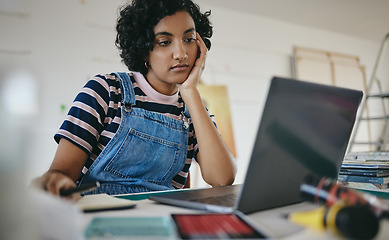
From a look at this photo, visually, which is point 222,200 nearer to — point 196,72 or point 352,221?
point 352,221

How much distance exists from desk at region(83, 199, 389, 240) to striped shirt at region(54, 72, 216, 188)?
34 cm

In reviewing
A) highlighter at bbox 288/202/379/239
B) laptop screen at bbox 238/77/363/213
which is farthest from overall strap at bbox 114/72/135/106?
highlighter at bbox 288/202/379/239

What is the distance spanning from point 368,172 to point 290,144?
23.3 inches

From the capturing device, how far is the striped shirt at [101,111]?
3.03 feet

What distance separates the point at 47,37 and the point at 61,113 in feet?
2.36

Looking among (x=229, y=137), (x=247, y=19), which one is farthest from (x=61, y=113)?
(x=247, y=19)

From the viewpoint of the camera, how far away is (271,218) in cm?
53

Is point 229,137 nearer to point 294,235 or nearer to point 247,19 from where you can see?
point 247,19

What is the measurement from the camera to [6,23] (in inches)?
110

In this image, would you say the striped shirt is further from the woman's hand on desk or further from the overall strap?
the woman's hand on desk

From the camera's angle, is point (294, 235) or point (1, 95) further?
point (1, 95)

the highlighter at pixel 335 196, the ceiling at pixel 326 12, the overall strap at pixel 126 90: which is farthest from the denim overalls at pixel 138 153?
the ceiling at pixel 326 12

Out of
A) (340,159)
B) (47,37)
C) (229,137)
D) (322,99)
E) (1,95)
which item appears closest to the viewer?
(322,99)

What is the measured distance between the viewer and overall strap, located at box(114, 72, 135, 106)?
1010 mm
